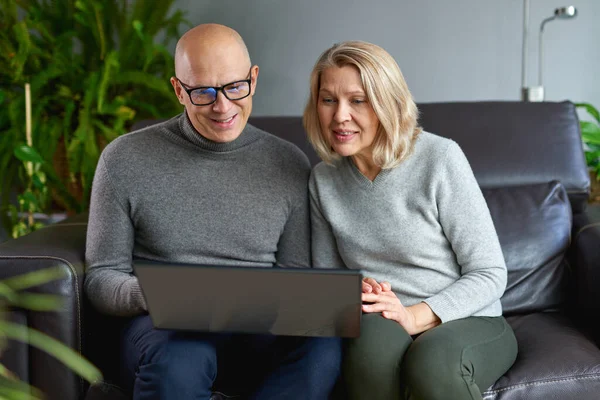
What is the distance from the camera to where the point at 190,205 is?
58.3 inches

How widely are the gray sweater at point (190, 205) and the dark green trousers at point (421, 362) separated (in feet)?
1.16

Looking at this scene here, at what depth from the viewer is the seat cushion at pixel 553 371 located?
4.14ft

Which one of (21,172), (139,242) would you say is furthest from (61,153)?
(139,242)

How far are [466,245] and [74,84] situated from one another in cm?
211

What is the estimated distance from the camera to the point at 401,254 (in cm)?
143

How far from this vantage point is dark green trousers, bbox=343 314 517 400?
1170 mm

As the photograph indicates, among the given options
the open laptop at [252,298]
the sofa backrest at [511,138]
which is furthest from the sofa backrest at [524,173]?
the open laptop at [252,298]

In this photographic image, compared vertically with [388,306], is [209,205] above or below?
above

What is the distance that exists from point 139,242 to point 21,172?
1.54m

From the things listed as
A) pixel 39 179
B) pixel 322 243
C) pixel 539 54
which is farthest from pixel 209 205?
pixel 539 54

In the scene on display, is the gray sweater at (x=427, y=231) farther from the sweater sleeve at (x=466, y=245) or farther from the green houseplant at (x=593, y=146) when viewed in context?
the green houseplant at (x=593, y=146)

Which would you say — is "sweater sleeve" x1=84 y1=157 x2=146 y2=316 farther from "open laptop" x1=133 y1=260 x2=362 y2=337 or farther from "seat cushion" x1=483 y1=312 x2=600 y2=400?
"seat cushion" x1=483 y1=312 x2=600 y2=400

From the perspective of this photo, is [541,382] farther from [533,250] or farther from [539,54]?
[539,54]

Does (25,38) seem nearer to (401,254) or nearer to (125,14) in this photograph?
(125,14)
